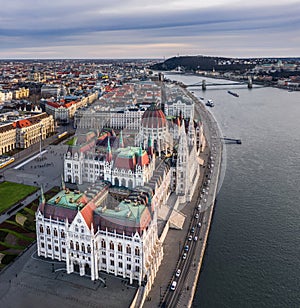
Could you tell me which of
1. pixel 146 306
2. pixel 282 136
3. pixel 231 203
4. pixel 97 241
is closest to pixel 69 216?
pixel 97 241

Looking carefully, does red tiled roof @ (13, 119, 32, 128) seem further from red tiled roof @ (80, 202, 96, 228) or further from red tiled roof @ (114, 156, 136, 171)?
red tiled roof @ (80, 202, 96, 228)

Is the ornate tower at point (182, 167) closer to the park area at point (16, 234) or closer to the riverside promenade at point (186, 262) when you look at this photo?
the riverside promenade at point (186, 262)

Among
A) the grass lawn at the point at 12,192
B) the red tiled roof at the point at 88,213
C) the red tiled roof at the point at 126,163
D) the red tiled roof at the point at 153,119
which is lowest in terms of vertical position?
the grass lawn at the point at 12,192

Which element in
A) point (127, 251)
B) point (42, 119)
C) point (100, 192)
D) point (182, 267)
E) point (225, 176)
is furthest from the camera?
point (42, 119)

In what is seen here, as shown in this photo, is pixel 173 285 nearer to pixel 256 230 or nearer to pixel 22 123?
pixel 256 230

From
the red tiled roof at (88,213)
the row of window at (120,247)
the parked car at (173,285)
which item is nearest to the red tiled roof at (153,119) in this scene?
the red tiled roof at (88,213)

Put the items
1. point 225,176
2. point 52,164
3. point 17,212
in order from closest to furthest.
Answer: point 17,212 < point 225,176 < point 52,164

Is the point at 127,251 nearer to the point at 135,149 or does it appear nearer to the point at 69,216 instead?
the point at 69,216
